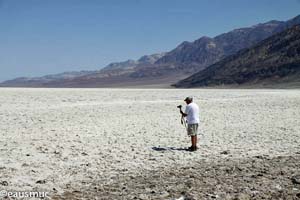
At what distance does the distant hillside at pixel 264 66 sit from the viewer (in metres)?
83.9

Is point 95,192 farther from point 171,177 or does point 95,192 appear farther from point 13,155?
point 13,155

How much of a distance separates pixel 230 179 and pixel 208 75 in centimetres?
10050

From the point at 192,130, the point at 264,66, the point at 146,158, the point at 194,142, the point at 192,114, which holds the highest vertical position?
the point at 264,66

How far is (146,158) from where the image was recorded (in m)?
9.70

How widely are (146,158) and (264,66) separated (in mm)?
86291

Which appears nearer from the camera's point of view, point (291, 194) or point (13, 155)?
point (291, 194)

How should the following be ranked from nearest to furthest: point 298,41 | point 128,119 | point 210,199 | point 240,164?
point 210,199
point 240,164
point 128,119
point 298,41

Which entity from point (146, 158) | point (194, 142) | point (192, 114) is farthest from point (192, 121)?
point (146, 158)

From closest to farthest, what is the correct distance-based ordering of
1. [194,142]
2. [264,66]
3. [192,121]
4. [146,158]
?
[146,158] < [194,142] < [192,121] < [264,66]

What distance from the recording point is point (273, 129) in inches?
563

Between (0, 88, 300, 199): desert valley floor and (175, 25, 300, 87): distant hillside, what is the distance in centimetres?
6346

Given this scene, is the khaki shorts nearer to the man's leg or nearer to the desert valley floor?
the man's leg

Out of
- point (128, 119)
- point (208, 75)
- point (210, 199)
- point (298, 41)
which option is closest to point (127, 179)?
point (210, 199)

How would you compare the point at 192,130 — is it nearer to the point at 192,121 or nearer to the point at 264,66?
the point at 192,121
